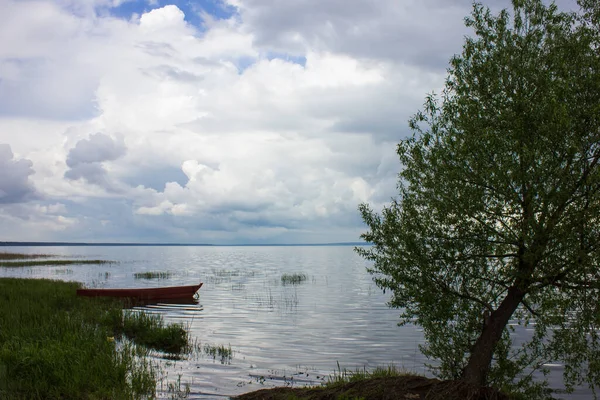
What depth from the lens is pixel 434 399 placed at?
38.8 ft

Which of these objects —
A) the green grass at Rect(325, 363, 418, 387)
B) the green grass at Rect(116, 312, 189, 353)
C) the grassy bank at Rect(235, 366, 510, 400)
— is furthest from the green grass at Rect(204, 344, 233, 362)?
the grassy bank at Rect(235, 366, 510, 400)

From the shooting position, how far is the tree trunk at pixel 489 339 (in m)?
13.6

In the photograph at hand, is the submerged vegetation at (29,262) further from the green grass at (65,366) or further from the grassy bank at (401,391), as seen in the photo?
the grassy bank at (401,391)

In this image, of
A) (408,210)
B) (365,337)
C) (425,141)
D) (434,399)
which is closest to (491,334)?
(434,399)

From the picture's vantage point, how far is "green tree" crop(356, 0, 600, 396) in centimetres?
1221

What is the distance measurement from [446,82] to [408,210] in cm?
446

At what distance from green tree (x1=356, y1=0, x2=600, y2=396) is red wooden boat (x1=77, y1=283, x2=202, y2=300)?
29.3 metres

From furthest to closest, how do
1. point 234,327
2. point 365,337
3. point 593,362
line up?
point 234,327 → point 365,337 → point 593,362

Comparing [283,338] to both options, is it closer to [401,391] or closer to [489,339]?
Answer: [489,339]

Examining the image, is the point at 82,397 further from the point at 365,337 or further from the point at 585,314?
the point at 365,337

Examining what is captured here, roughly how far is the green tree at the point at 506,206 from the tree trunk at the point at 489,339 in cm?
3

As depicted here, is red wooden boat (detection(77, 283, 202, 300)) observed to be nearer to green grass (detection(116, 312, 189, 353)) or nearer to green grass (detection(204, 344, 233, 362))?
green grass (detection(116, 312, 189, 353))

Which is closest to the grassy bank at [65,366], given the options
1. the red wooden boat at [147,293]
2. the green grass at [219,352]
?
the green grass at [219,352]

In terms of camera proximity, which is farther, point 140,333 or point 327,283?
point 327,283
